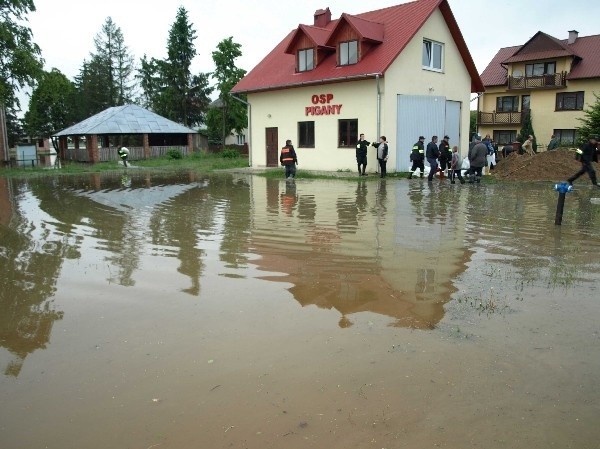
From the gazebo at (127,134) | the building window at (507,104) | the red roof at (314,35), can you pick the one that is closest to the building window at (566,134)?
the building window at (507,104)

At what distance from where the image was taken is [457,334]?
4859 mm

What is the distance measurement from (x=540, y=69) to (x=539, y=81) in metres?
1.23

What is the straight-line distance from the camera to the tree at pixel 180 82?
53594mm

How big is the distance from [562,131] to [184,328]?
143ft

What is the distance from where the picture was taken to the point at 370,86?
23703 millimetres

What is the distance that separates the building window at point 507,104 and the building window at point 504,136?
5.79ft

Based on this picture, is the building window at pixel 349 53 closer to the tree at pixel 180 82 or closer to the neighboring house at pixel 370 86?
the neighboring house at pixel 370 86

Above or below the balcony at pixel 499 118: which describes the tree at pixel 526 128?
below

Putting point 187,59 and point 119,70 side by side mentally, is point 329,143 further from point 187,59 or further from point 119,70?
point 119,70

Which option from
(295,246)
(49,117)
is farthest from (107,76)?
(295,246)

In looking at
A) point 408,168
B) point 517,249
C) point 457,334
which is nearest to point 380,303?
point 457,334

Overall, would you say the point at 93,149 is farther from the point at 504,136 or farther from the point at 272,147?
the point at 504,136

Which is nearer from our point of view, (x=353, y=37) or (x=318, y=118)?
(x=353, y=37)

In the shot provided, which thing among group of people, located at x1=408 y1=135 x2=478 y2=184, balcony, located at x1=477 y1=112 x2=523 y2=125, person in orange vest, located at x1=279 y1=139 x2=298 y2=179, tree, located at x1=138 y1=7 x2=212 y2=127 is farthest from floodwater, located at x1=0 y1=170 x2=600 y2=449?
tree, located at x1=138 y1=7 x2=212 y2=127
